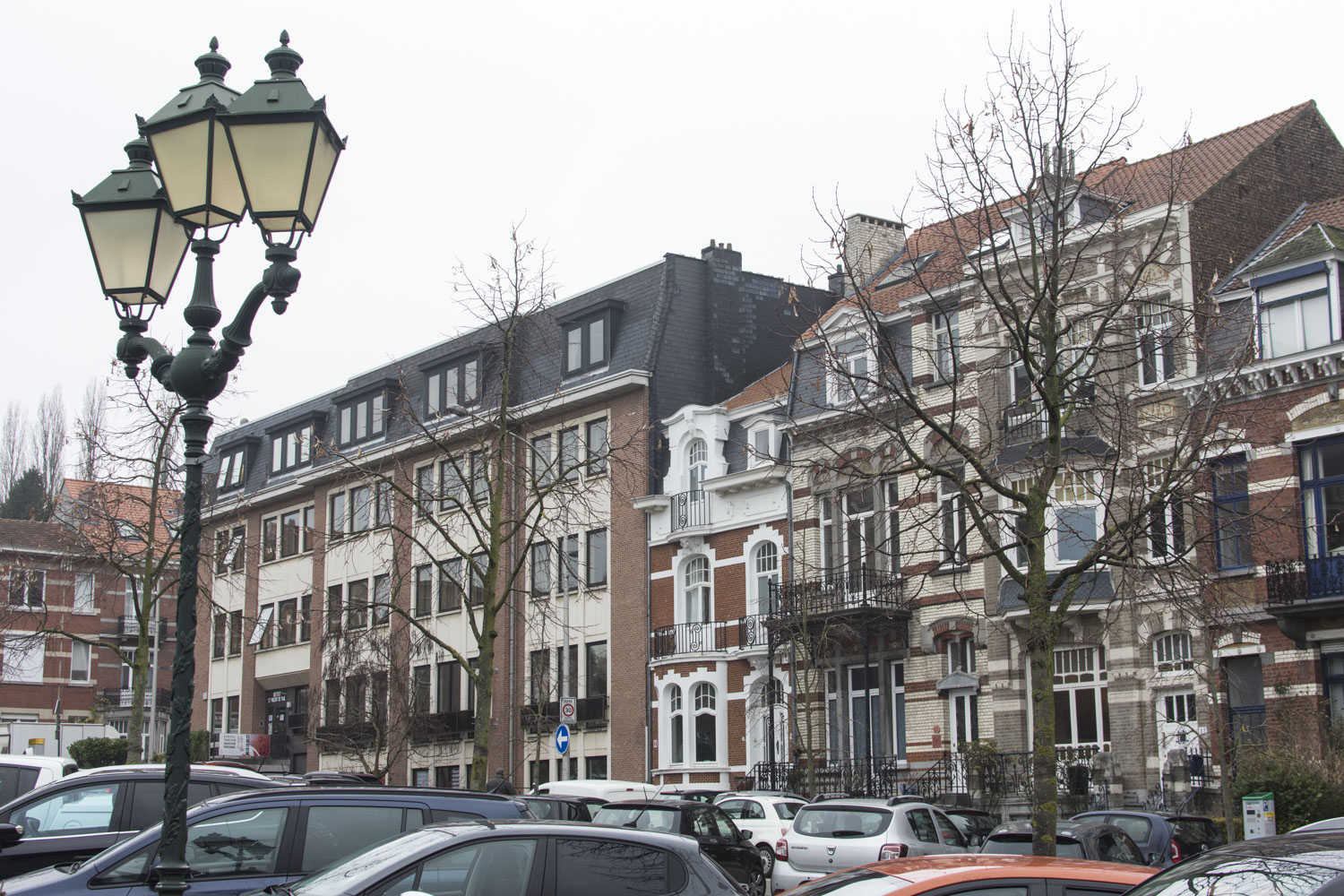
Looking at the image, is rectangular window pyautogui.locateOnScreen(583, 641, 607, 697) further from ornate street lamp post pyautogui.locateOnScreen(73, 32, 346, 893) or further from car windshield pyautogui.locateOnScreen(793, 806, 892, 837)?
ornate street lamp post pyautogui.locateOnScreen(73, 32, 346, 893)

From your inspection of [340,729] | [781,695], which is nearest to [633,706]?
[781,695]

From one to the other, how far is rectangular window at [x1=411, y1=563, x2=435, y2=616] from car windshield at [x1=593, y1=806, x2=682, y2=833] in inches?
1158

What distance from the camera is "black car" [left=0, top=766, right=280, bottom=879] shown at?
46.4ft

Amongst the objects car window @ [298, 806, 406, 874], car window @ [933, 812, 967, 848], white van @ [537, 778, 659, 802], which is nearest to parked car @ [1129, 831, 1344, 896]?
car window @ [298, 806, 406, 874]

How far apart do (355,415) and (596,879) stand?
46.5 m

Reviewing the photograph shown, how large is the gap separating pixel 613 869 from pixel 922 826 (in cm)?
1190

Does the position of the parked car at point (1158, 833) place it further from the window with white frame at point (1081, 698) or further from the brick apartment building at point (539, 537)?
the brick apartment building at point (539, 537)

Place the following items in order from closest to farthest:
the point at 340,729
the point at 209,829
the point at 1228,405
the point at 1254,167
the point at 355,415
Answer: the point at 209,829, the point at 1228,405, the point at 1254,167, the point at 340,729, the point at 355,415

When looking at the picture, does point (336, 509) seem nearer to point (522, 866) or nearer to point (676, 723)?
point (676, 723)

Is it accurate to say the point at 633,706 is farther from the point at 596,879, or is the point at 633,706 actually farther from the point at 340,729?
the point at 596,879

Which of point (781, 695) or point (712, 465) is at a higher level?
point (712, 465)

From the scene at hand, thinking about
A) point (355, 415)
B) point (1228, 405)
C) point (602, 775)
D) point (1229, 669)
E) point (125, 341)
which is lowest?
point (602, 775)

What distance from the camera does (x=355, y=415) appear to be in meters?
54.4

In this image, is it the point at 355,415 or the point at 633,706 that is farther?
the point at 355,415
